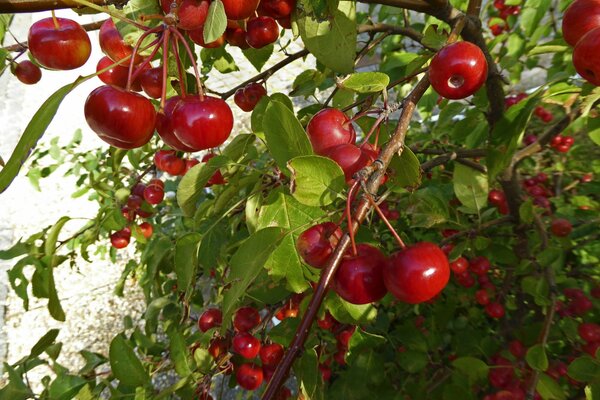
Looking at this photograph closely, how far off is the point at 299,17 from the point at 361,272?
0.44 metres

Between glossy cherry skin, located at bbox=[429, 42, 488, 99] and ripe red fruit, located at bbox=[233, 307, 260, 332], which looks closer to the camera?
glossy cherry skin, located at bbox=[429, 42, 488, 99]

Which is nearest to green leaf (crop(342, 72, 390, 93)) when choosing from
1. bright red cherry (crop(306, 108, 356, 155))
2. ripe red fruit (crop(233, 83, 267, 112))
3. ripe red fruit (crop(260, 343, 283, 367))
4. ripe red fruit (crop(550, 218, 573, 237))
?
bright red cherry (crop(306, 108, 356, 155))

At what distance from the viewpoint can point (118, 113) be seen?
560mm

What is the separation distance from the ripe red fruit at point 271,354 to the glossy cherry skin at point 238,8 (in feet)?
2.60

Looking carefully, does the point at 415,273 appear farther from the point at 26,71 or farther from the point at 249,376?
the point at 26,71

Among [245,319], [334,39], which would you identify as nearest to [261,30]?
[334,39]

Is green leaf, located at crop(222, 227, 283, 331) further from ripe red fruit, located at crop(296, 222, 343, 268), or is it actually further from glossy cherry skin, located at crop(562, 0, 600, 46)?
glossy cherry skin, located at crop(562, 0, 600, 46)

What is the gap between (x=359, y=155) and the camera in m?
0.59

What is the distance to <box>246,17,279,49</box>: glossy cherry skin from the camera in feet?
2.57

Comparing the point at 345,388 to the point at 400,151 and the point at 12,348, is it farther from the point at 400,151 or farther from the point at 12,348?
the point at 12,348

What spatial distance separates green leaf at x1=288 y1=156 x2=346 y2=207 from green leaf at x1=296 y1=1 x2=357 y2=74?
265 mm

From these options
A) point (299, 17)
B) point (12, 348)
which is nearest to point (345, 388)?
point (299, 17)

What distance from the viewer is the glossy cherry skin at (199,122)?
0.62m

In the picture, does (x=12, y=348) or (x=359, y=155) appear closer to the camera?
(x=359, y=155)
